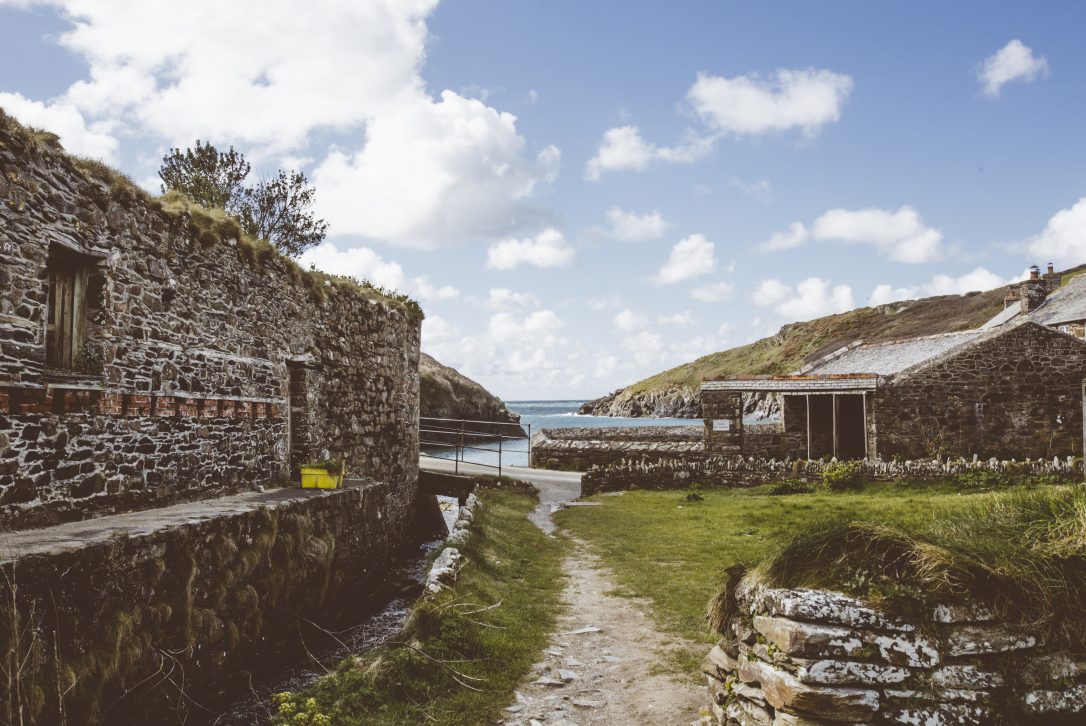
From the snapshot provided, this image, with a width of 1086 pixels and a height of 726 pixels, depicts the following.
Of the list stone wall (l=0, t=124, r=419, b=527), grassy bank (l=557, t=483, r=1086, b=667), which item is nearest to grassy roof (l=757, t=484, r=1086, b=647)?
grassy bank (l=557, t=483, r=1086, b=667)

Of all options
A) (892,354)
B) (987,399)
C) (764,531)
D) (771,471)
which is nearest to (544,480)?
(771,471)

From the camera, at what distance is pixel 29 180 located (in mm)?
7293

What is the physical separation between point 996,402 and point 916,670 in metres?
20.8

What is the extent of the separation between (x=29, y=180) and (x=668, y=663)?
8.33 metres

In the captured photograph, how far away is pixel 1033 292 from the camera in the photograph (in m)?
36.0

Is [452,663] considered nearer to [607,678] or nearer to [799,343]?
[607,678]

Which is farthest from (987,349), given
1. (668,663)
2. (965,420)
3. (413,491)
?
(668,663)

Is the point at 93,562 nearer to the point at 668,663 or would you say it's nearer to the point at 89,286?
the point at 89,286

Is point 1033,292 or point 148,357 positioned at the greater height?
point 1033,292

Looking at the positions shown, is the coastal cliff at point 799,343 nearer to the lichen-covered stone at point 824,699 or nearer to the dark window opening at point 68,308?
the dark window opening at point 68,308

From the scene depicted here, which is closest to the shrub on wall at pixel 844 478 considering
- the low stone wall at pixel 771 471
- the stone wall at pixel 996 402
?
the low stone wall at pixel 771 471

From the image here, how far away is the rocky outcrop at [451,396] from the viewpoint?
162 feet

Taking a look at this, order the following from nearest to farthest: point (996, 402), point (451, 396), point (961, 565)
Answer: point (961, 565)
point (996, 402)
point (451, 396)

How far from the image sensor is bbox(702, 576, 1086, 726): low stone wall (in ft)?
12.6
